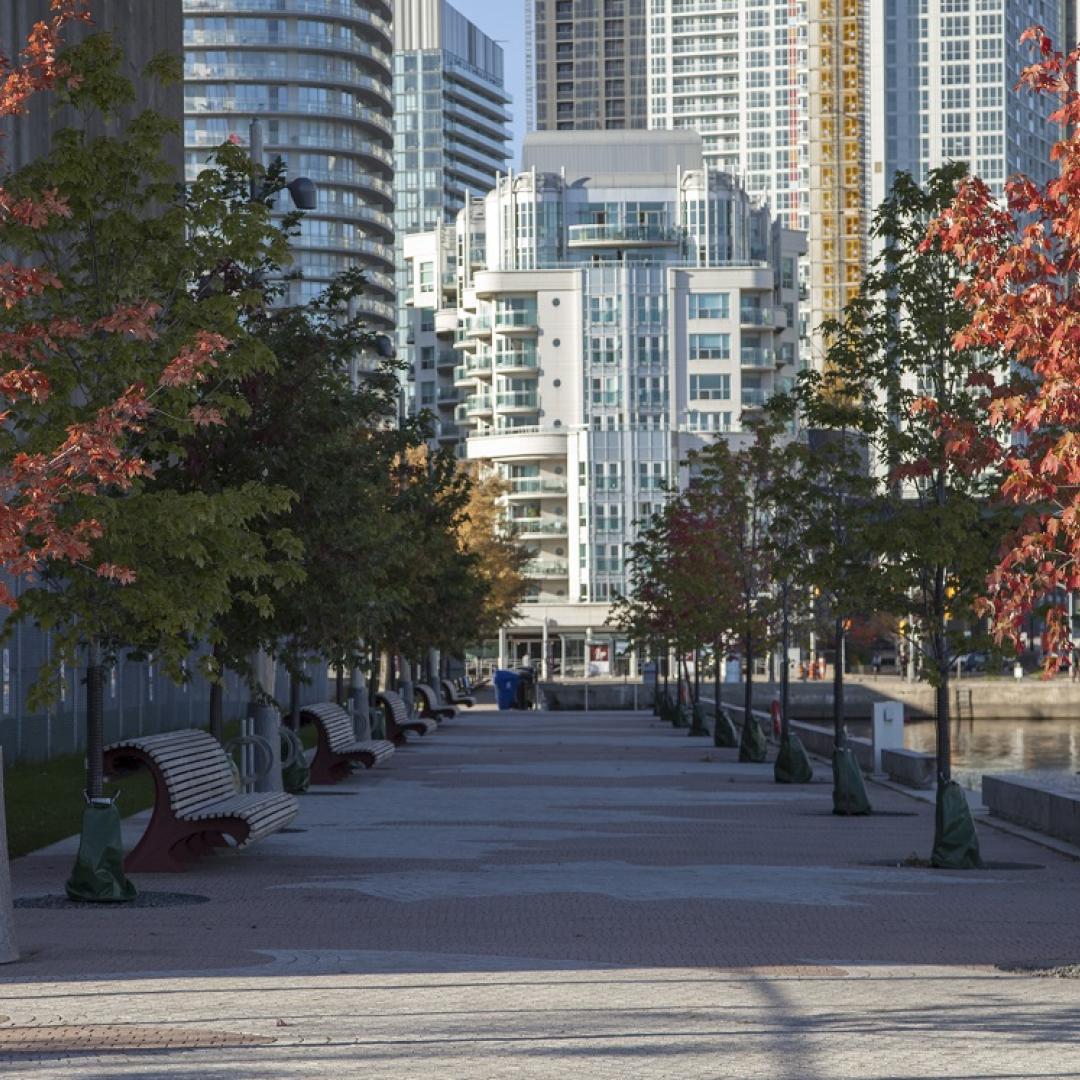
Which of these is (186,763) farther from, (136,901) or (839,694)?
(839,694)

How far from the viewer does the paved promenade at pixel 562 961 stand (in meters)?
9.77

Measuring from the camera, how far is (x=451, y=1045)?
9945 mm


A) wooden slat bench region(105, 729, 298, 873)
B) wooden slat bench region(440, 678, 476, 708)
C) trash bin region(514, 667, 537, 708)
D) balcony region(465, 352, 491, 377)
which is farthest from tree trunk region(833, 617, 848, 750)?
balcony region(465, 352, 491, 377)

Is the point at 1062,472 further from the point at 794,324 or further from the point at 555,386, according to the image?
the point at 794,324

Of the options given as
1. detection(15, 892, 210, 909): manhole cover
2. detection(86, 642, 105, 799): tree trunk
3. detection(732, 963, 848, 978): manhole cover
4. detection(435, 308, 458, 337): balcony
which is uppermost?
detection(435, 308, 458, 337): balcony

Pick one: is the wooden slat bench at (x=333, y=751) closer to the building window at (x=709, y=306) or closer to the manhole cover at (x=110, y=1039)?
the manhole cover at (x=110, y=1039)

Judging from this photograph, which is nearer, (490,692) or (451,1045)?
(451,1045)

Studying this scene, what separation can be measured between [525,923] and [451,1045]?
4.79 meters

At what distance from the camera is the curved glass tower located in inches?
6166

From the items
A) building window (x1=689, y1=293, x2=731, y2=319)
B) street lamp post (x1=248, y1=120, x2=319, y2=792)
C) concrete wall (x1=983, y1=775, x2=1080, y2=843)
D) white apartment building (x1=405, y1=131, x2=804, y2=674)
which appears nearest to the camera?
concrete wall (x1=983, y1=775, x2=1080, y2=843)

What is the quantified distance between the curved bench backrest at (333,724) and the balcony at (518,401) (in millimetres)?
114023

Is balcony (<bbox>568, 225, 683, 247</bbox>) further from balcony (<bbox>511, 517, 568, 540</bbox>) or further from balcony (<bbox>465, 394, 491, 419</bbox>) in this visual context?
balcony (<bbox>511, 517, 568, 540</bbox>)

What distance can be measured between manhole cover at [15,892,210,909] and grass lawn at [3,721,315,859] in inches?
133

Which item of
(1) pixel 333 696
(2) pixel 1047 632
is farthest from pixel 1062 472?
(1) pixel 333 696
